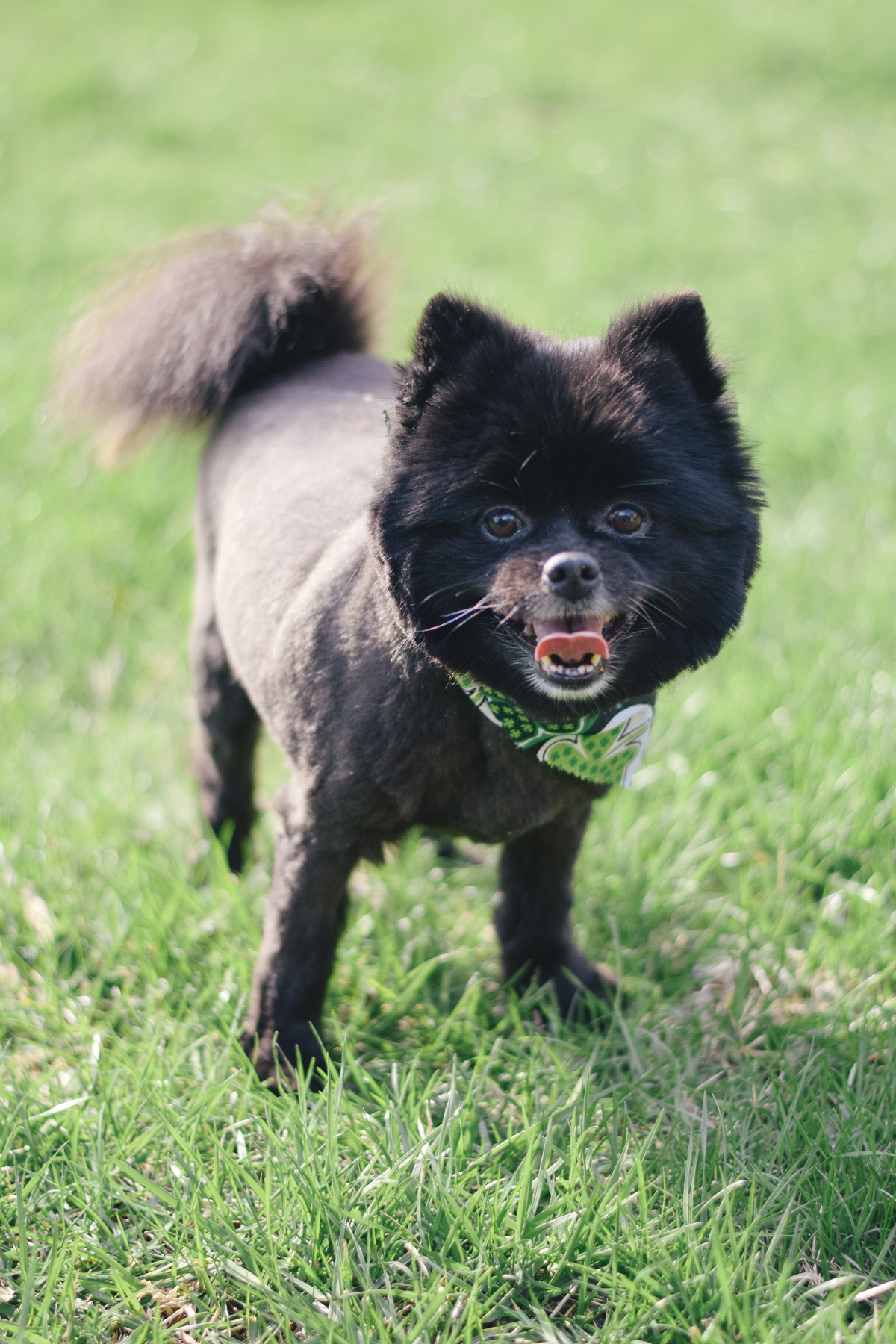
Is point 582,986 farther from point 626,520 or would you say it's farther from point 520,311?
point 520,311

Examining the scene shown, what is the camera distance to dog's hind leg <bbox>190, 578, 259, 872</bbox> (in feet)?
9.70

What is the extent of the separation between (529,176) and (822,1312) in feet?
31.1

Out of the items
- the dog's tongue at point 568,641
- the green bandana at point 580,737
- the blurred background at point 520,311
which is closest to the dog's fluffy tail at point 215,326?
the blurred background at point 520,311

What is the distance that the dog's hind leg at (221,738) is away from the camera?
2.96 metres

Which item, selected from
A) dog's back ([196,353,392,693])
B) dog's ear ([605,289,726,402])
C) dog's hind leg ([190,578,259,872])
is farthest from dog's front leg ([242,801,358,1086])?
dog's ear ([605,289,726,402])

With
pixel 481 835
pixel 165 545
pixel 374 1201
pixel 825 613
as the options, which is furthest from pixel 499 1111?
pixel 165 545

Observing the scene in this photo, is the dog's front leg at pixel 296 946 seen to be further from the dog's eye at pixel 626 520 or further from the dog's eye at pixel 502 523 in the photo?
the dog's eye at pixel 626 520

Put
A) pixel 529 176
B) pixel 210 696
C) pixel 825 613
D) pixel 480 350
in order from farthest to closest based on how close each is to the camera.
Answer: pixel 529 176 < pixel 825 613 < pixel 210 696 < pixel 480 350

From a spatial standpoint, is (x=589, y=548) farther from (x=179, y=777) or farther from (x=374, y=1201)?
(x=179, y=777)

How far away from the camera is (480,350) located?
196 centimetres

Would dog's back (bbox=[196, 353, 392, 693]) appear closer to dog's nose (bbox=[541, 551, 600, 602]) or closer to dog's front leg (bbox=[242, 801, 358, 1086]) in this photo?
dog's front leg (bbox=[242, 801, 358, 1086])

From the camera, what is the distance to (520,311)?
672 centimetres

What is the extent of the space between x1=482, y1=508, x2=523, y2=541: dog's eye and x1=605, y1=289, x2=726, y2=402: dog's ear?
1.21ft

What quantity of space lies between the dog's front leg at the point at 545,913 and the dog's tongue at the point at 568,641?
0.74m
